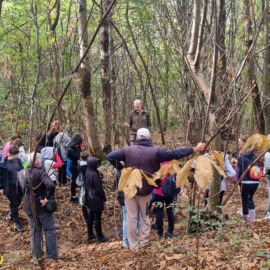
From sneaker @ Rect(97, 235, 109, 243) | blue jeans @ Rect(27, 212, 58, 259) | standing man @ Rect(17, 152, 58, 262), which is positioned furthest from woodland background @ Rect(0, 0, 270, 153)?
sneaker @ Rect(97, 235, 109, 243)

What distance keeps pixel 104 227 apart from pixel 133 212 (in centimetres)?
250

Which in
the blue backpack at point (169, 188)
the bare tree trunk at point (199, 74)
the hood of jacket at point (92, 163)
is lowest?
the blue backpack at point (169, 188)

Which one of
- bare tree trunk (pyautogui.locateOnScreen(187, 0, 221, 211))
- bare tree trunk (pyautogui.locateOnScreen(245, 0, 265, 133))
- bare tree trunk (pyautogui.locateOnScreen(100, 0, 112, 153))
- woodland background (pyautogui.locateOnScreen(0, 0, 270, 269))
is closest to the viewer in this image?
woodland background (pyautogui.locateOnScreen(0, 0, 270, 269))

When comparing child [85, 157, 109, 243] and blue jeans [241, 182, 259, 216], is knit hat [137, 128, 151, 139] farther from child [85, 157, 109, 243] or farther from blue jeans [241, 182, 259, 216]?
blue jeans [241, 182, 259, 216]

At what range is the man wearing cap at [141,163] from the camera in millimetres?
5473

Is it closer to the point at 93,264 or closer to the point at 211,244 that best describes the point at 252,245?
the point at 211,244

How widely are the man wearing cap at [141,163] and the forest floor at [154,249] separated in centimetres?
26

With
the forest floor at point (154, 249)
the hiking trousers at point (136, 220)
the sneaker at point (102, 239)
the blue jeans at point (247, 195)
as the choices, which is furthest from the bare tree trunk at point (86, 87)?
the blue jeans at point (247, 195)

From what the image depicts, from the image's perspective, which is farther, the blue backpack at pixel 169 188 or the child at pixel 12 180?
the child at pixel 12 180

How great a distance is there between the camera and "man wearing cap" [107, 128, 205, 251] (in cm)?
547

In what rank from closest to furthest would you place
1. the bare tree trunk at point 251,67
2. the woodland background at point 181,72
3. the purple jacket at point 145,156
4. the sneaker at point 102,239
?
the woodland background at point 181,72 < the purple jacket at point 145,156 < the bare tree trunk at point 251,67 < the sneaker at point 102,239

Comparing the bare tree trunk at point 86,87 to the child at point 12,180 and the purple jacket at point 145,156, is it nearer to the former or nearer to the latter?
the child at point 12,180

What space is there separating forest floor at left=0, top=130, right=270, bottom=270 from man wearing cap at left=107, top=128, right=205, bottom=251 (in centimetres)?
26

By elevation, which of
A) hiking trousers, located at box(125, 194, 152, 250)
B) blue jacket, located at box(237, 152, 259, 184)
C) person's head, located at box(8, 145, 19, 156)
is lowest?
hiking trousers, located at box(125, 194, 152, 250)
